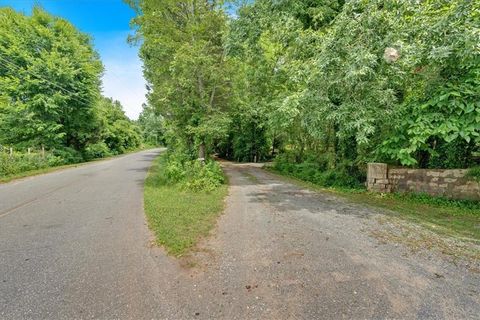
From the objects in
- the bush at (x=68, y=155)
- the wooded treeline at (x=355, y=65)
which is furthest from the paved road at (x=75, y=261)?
the bush at (x=68, y=155)

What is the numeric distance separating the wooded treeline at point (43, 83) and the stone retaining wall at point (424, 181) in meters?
18.4

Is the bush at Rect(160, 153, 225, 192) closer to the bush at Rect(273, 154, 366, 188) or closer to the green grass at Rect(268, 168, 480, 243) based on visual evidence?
the bush at Rect(273, 154, 366, 188)

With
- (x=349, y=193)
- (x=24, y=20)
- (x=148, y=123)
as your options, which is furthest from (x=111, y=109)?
(x=349, y=193)

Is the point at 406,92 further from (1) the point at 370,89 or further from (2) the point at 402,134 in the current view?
(1) the point at 370,89

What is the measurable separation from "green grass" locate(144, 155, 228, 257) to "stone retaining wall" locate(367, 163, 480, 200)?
16.3 ft

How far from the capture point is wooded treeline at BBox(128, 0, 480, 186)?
17.5 feet

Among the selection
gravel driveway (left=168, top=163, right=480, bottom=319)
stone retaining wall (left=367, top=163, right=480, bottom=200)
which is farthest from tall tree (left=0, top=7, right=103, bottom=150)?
stone retaining wall (left=367, top=163, right=480, bottom=200)

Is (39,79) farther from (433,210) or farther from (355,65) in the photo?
(433,210)

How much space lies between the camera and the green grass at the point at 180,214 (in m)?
4.19

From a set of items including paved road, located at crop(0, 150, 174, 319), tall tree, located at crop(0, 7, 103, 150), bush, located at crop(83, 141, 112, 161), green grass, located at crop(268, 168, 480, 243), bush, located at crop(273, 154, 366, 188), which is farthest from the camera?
bush, located at crop(83, 141, 112, 161)

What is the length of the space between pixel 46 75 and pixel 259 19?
56.9 ft

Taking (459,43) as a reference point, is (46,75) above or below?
above

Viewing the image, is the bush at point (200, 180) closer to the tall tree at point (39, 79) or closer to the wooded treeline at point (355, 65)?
the wooded treeline at point (355, 65)

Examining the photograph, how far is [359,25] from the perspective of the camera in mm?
5633
